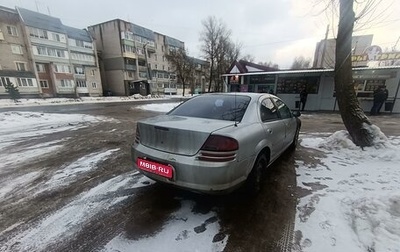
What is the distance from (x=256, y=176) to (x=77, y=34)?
45313 millimetres

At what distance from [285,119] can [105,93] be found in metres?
45.0

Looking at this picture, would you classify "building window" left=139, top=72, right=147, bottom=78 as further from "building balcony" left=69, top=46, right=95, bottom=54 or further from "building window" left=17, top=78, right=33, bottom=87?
"building window" left=17, top=78, right=33, bottom=87

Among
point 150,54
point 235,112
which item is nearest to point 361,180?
point 235,112

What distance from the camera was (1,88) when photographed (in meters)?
26.7

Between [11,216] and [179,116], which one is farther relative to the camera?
[179,116]

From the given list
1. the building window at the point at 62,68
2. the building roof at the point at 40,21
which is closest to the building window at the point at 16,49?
the building roof at the point at 40,21

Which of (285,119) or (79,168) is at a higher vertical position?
(285,119)

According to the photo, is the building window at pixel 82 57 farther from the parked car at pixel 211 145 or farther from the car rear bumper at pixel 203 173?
the car rear bumper at pixel 203 173

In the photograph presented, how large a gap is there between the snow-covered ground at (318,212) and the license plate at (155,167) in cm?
58

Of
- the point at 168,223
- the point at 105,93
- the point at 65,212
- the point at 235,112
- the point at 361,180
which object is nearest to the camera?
the point at 168,223

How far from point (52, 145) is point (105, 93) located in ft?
135

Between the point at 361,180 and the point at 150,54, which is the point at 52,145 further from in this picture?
the point at 150,54

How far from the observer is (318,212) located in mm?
2574

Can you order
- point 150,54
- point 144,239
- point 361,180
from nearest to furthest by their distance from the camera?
point 144,239 < point 361,180 < point 150,54
